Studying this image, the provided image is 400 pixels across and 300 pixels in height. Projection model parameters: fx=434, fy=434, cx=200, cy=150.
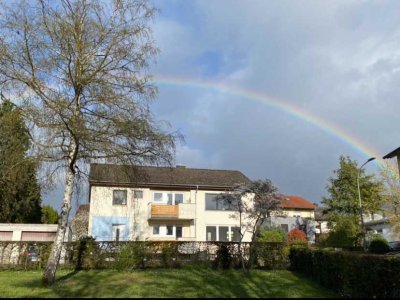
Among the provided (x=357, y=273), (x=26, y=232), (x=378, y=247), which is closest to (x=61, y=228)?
(x=357, y=273)

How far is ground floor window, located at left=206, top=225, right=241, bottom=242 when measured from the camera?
4216cm

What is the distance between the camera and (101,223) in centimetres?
3962

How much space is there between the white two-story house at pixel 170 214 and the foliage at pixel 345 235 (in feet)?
28.3

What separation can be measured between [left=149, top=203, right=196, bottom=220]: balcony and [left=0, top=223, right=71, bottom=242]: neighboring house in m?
9.50

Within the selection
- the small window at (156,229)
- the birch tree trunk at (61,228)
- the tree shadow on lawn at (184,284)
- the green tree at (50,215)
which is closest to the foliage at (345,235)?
the small window at (156,229)

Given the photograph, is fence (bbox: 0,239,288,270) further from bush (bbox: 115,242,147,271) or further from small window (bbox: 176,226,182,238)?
small window (bbox: 176,226,182,238)

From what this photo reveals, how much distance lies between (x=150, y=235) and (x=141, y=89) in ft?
87.5

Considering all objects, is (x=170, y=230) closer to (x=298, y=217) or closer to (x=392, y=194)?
(x=392, y=194)

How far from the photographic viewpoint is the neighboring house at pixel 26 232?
106 feet

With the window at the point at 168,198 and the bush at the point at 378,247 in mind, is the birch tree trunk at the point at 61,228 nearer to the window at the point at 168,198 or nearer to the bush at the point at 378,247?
the window at the point at 168,198

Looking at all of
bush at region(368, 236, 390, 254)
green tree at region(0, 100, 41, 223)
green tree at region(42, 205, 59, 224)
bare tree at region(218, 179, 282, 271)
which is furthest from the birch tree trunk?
green tree at region(42, 205, 59, 224)

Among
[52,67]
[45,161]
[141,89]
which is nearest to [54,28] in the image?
[52,67]

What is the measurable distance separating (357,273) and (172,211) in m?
29.2

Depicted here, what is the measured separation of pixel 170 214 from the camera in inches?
1598
